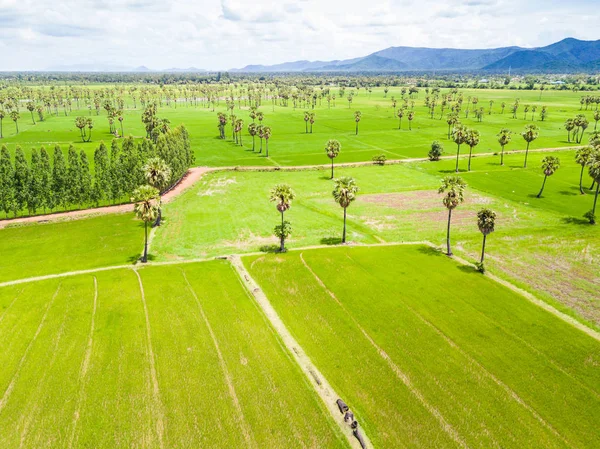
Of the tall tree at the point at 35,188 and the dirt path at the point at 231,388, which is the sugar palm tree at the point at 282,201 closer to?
the dirt path at the point at 231,388

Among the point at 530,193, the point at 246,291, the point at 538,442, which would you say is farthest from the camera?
the point at 530,193

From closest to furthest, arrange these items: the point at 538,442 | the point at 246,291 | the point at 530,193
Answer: the point at 538,442
the point at 246,291
the point at 530,193

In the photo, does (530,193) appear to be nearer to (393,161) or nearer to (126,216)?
(393,161)

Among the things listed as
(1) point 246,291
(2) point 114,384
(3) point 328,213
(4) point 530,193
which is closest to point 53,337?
(2) point 114,384

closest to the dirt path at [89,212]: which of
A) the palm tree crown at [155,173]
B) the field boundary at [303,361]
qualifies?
the palm tree crown at [155,173]

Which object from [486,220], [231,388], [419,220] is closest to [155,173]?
[231,388]

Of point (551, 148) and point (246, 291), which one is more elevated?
point (551, 148)

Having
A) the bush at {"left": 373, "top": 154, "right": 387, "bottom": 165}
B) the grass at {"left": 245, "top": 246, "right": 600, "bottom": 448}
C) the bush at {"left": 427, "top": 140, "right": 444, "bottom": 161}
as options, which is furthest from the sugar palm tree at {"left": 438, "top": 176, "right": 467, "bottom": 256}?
the bush at {"left": 427, "top": 140, "right": 444, "bottom": 161}
